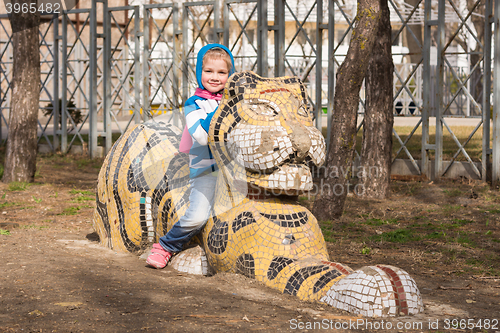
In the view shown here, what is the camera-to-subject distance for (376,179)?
8.15 metres

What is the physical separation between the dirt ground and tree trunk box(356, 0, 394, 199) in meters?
0.74

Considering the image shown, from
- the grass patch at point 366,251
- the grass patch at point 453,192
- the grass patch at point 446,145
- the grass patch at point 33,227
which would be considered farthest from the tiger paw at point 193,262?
the grass patch at point 446,145

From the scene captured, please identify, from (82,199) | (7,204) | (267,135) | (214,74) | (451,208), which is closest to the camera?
(267,135)

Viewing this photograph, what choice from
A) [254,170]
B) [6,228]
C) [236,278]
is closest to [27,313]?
[236,278]

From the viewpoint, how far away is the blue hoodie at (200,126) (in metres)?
4.12

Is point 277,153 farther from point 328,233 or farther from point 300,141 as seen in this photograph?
point 328,233

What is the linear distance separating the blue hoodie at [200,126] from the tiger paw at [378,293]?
1434 millimetres

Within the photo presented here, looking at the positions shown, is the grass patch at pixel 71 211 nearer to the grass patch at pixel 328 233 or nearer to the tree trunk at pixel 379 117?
the grass patch at pixel 328 233

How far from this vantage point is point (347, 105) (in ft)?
21.2

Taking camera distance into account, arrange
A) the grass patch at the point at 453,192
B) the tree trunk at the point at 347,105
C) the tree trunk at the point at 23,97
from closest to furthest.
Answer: the tree trunk at the point at 347,105, the grass patch at the point at 453,192, the tree trunk at the point at 23,97

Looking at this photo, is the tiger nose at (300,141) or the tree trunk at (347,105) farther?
the tree trunk at (347,105)

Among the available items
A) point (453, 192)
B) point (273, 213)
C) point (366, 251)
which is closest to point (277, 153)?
point (273, 213)

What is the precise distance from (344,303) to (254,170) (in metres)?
1.05

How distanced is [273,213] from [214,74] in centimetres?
119
